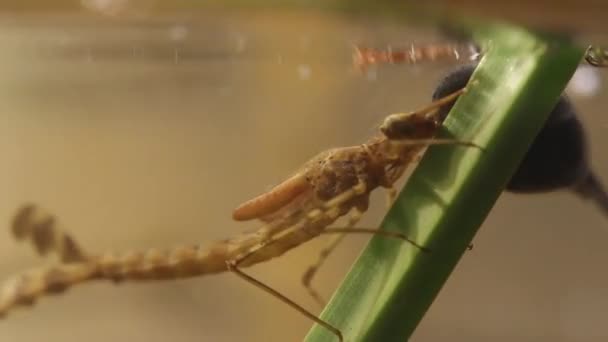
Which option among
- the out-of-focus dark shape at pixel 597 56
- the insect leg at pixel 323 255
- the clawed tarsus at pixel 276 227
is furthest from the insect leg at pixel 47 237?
the out-of-focus dark shape at pixel 597 56

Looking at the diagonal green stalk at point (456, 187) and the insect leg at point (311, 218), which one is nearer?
the diagonal green stalk at point (456, 187)

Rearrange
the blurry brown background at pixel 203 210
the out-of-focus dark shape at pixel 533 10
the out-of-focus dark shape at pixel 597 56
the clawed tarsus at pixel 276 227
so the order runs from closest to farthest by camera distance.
Answer: the out-of-focus dark shape at pixel 533 10 < the out-of-focus dark shape at pixel 597 56 < the clawed tarsus at pixel 276 227 < the blurry brown background at pixel 203 210

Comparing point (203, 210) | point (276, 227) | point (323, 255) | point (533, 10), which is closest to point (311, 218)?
point (276, 227)

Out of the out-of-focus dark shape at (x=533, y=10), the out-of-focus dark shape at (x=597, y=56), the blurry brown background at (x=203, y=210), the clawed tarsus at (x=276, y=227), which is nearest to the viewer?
the out-of-focus dark shape at (x=533, y=10)

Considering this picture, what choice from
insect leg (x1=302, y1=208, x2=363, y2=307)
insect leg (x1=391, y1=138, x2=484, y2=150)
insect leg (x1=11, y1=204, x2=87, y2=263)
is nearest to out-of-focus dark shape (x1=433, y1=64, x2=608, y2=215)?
insect leg (x1=391, y1=138, x2=484, y2=150)

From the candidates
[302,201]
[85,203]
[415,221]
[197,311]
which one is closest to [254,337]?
[197,311]

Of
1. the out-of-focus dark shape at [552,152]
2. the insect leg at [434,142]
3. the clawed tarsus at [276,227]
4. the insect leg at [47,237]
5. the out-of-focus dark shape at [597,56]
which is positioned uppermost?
the out-of-focus dark shape at [597,56]

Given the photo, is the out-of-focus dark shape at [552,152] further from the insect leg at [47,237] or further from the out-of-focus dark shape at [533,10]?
the insect leg at [47,237]
